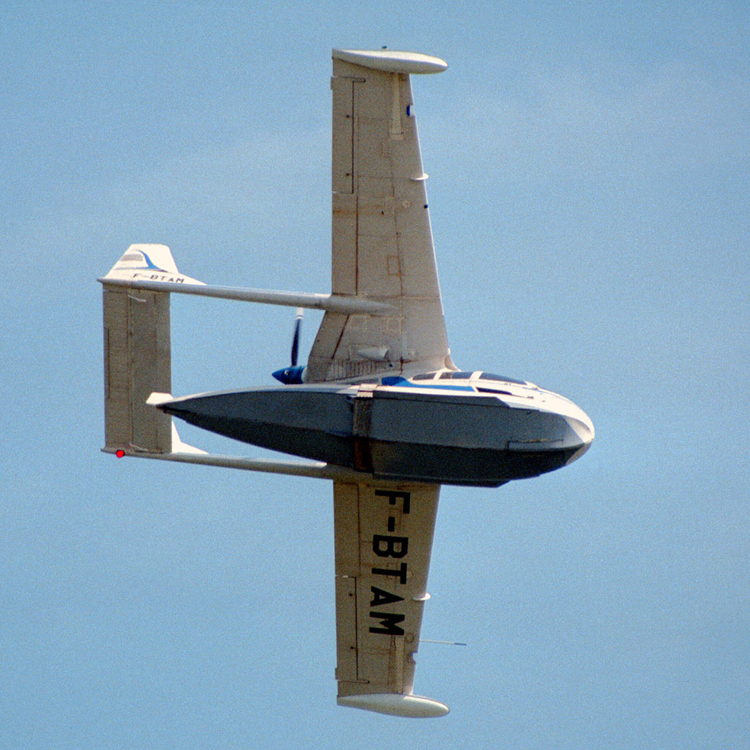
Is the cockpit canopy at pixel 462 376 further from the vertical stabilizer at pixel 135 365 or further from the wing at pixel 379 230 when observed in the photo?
the vertical stabilizer at pixel 135 365

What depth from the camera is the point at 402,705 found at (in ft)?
124

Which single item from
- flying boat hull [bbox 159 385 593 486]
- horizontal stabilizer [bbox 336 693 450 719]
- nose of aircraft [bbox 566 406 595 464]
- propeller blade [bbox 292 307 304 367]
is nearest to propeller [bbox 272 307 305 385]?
propeller blade [bbox 292 307 304 367]

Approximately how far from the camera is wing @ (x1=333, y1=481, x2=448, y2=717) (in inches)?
1447

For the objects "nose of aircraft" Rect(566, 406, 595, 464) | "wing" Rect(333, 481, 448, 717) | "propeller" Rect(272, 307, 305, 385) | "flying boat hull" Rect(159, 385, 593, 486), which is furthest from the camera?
"wing" Rect(333, 481, 448, 717)

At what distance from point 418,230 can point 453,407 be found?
383cm

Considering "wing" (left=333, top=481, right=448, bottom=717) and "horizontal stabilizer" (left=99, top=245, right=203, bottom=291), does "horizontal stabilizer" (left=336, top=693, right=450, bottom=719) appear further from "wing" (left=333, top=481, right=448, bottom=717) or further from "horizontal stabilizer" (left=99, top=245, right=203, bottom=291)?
"horizontal stabilizer" (left=99, top=245, right=203, bottom=291)

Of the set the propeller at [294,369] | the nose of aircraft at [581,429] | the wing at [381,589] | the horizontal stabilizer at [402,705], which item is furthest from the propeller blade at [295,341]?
the horizontal stabilizer at [402,705]

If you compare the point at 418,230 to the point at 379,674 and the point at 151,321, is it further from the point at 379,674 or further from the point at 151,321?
the point at 379,674

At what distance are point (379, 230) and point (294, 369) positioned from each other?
3644mm

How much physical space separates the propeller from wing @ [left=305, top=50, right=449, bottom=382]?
0.77ft

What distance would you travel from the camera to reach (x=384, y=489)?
3662 centimetres

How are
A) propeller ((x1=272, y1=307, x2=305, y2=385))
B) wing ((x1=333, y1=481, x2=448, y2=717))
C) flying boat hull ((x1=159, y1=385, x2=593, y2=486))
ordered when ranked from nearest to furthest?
1. flying boat hull ((x1=159, y1=385, x2=593, y2=486))
2. propeller ((x1=272, y1=307, x2=305, y2=385))
3. wing ((x1=333, y1=481, x2=448, y2=717))

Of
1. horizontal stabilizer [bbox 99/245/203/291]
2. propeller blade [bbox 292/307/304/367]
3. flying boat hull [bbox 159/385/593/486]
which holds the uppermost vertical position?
horizontal stabilizer [bbox 99/245/203/291]

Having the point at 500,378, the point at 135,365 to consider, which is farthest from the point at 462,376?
the point at 135,365
